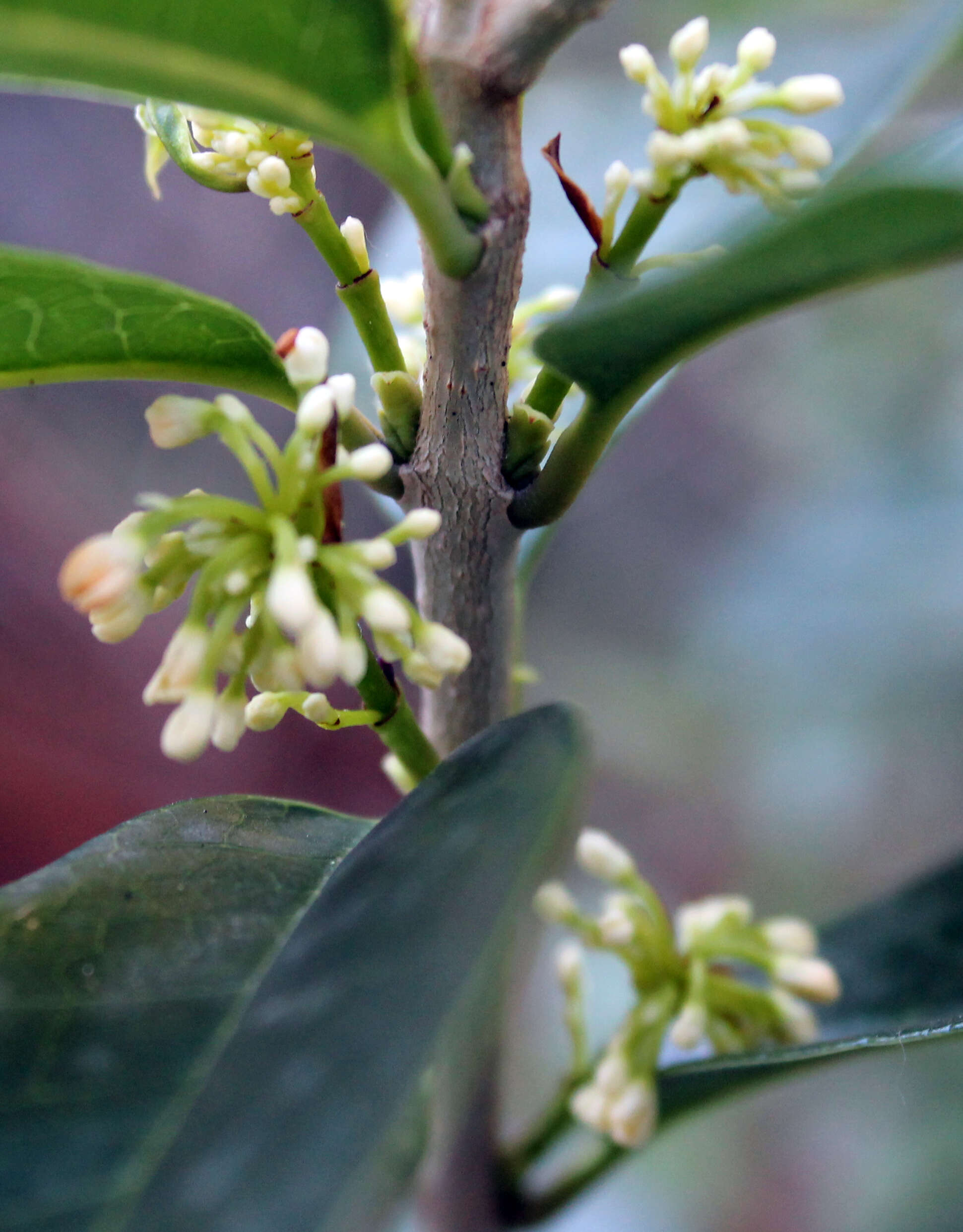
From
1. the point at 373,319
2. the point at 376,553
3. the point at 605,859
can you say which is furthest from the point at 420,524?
the point at 605,859

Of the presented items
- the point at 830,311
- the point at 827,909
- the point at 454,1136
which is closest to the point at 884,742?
the point at 827,909

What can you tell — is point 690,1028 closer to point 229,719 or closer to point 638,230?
point 229,719

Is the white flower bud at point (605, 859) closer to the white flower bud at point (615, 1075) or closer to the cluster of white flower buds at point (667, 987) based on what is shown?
the cluster of white flower buds at point (667, 987)

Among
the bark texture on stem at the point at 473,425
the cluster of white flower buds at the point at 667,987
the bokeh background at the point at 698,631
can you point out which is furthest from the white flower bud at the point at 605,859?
the bokeh background at the point at 698,631

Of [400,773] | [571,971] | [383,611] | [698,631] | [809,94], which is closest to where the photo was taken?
[383,611]

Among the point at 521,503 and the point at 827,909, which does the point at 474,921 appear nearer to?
the point at 521,503

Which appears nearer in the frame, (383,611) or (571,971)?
(383,611)

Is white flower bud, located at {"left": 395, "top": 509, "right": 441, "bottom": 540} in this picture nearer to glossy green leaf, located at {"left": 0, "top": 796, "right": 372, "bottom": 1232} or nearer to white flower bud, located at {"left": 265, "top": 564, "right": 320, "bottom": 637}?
white flower bud, located at {"left": 265, "top": 564, "right": 320, "bottom": 637}

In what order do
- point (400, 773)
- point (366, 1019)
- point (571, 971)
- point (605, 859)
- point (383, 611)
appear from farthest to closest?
point (571, 971) < point (605, 859) < point (400, 773) < point (383, 611) < point (366, 1019)
